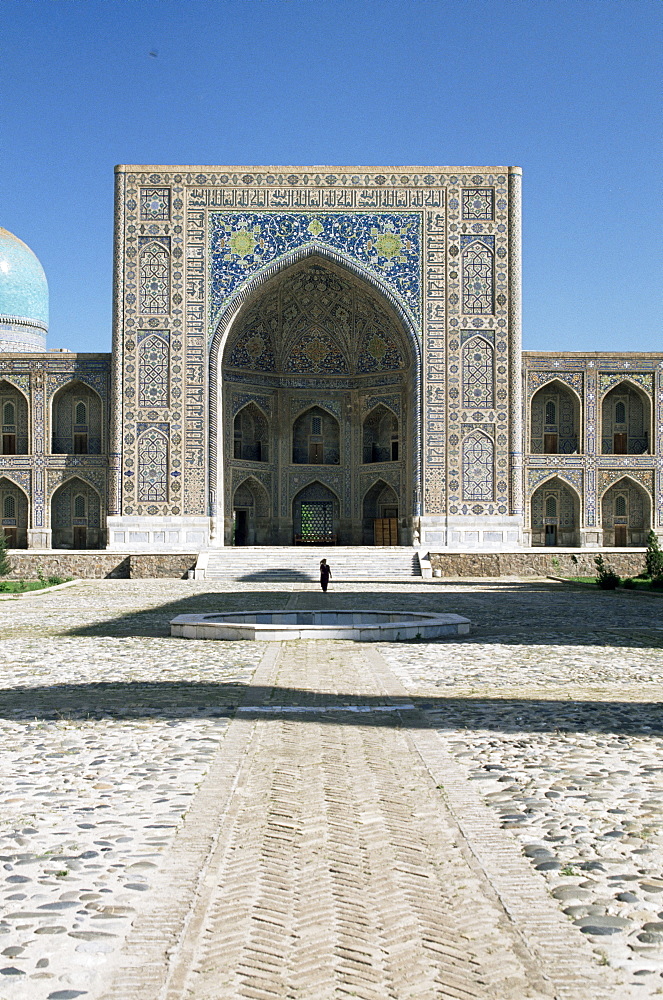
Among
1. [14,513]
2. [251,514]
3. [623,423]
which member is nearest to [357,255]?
[251,514]

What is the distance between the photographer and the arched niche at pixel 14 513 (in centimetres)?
2841

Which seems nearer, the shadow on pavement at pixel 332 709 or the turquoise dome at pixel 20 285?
the shadow on pavement at pixel 332 709

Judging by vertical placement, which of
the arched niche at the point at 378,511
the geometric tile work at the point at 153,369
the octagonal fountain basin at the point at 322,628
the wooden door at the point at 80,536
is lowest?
the octagonal fountain basin at the point at 322,628

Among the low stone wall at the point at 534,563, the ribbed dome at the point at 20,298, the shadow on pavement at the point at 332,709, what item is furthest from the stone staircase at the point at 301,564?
the shadow on pavement at the point at 332,709

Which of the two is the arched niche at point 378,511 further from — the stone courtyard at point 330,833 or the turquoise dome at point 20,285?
the stone courtyard at point 330,833

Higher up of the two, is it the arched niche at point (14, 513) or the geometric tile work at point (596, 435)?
the geometric tile work at point (596, 435)

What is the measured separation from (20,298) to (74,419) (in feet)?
27.0

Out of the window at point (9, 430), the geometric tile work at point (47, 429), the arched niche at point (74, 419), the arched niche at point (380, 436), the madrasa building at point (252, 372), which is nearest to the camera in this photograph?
the madrasa building at point (252, 372)

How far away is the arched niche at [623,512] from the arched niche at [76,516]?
1460 cm

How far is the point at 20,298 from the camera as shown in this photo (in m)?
34.3

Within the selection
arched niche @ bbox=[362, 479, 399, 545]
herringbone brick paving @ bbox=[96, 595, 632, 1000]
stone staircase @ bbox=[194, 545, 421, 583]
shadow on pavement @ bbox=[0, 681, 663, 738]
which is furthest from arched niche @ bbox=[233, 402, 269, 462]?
herringbone brick paving @ bbox=[96, 595, 632, 1000]

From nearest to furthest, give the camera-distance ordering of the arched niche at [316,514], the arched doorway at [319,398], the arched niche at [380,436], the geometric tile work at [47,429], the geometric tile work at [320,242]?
1. the geometric tile work at [320,242]
2. the geometric tile work at [47,429]
3. the arched doorway at [319,398]
4. the arched niche at [380,436]
5. the arched niche at [316,514]

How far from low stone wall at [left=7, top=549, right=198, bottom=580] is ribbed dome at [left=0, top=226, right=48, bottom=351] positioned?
541 inches

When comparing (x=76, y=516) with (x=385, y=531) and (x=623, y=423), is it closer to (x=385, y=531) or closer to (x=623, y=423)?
(x=385, y=531)
